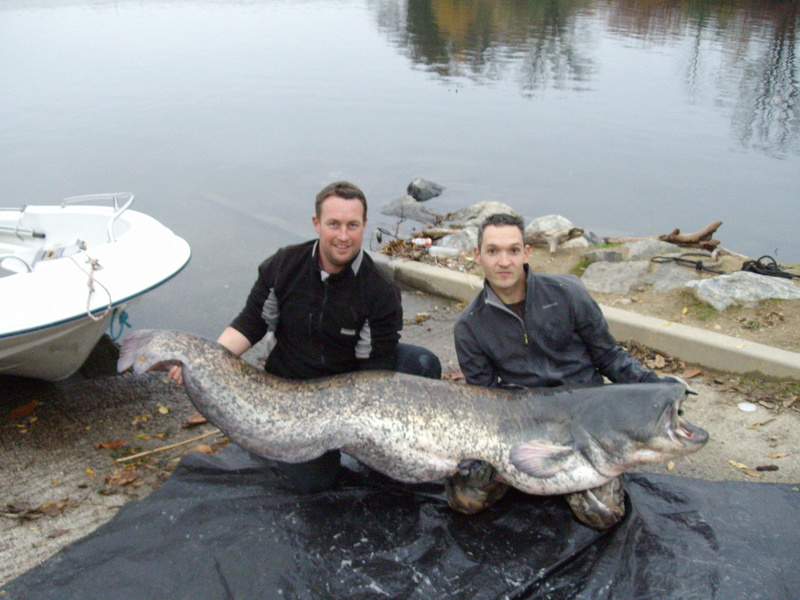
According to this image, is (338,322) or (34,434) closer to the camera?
(338,322)

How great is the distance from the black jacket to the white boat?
1.47 m

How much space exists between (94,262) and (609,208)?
31.5 ft

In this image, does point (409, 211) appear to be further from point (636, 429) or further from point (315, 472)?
point (636, 429)

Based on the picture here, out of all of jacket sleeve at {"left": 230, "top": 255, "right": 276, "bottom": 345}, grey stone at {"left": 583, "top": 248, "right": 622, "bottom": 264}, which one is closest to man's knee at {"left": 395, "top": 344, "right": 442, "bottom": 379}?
jacket sleeve at {"left": 230, "top": 255, "right": 276, "bottom": 345}

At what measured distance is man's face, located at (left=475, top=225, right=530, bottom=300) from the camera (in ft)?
11.4

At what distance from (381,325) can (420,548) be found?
1.20 meters

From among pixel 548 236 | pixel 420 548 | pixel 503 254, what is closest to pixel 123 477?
pixel 420 548

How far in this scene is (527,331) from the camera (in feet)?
11.8

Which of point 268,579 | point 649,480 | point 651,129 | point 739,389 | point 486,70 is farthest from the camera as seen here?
point 486,70

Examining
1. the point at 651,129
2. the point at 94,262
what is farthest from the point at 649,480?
the point at 651,129

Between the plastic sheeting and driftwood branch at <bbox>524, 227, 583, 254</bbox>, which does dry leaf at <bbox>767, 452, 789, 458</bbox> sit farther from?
driftwood branch at <bbox>524, 227, 583, 254</bbox>

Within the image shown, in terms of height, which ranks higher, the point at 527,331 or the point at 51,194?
the point at 527,331

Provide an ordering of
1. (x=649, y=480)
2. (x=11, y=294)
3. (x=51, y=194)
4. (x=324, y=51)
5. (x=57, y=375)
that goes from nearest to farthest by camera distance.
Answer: (x=649, y=480) < (x=11, y=294) < (x=57, y=375) < (x=51, y=194) < (x=324, y=51)

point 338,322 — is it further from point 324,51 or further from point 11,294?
point 324,51
